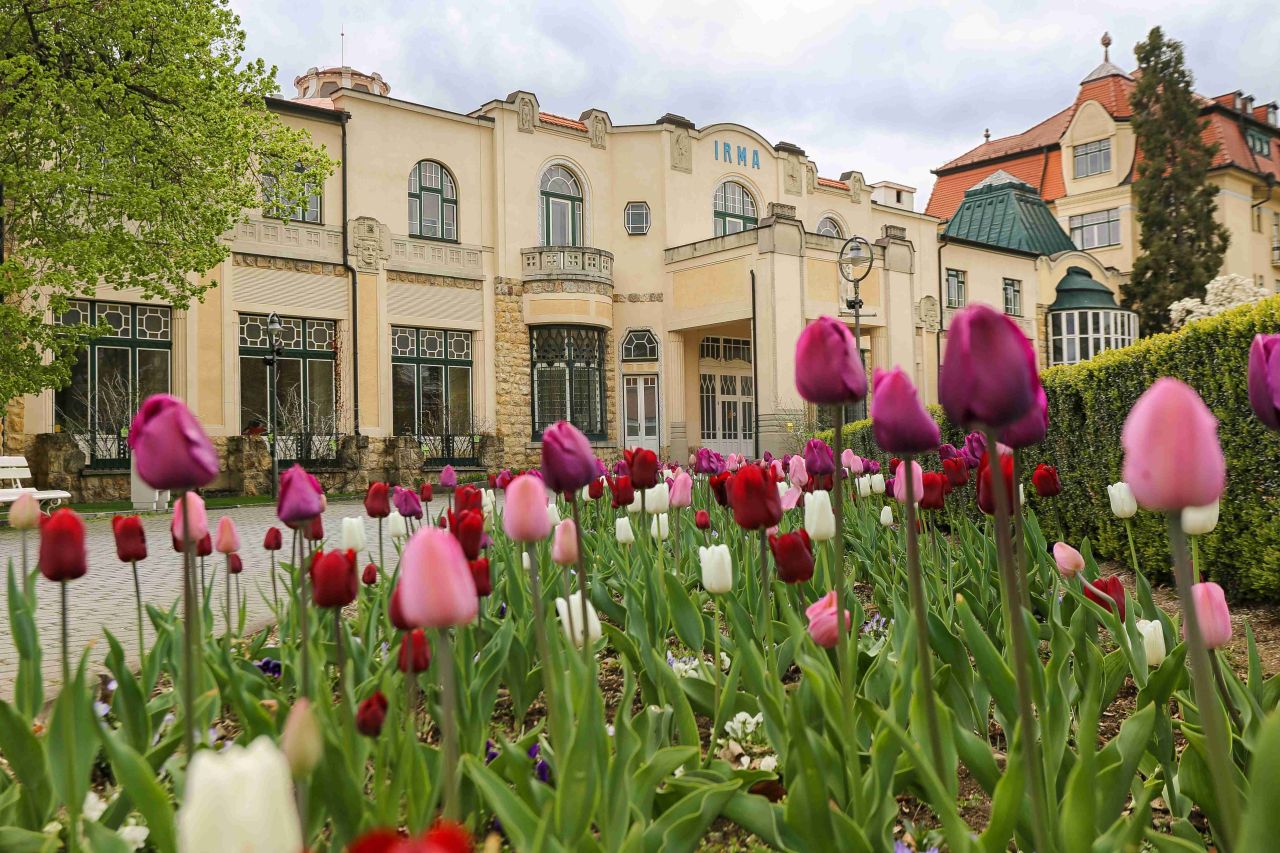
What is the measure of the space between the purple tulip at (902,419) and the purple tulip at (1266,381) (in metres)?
0.46

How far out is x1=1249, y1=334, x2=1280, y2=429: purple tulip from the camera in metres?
1.35

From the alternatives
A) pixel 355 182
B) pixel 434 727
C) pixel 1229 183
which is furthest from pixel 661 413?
pixel 1229 183

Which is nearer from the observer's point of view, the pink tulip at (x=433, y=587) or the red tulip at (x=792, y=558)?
the pink tulip at (x=433, y=587)

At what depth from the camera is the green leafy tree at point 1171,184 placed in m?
33.7

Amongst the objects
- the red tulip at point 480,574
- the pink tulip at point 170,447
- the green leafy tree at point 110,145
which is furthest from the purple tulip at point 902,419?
the green leafy tree at point 110,145

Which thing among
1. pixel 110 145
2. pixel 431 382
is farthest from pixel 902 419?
pixel 431 382

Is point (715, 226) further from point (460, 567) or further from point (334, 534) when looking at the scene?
point (460, 567)

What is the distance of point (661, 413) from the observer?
1025 inches

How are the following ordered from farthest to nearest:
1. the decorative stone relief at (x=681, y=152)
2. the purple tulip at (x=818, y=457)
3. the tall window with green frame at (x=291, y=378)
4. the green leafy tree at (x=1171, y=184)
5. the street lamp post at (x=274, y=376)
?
1. the green leafy tree at (x=1171, y=184)
2. the decorative stone relief at (x=681, y=152)
3. the tall window with green frame at (x=291, y=378)
4. the street lamp post at (x=274, y=376)
5. the purple tulip at (x=818, y=457)

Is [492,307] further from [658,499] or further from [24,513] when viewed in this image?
[24,513]

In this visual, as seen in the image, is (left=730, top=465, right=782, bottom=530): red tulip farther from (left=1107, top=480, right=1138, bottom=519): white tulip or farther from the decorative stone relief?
the decorative stone relief

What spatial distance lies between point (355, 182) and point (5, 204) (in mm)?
9097

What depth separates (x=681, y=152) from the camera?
88.2 ft

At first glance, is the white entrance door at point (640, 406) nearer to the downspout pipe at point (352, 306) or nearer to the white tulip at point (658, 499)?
the downspout pipe at point (352, 306)
